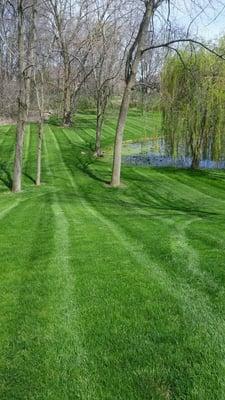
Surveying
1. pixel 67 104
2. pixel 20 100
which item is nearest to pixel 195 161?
pixel 20 100

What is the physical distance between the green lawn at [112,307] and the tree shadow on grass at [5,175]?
782 cm

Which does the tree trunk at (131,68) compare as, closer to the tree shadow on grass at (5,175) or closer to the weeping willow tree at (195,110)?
the tree shadow on grass at (5,175)

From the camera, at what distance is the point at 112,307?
16.3ft

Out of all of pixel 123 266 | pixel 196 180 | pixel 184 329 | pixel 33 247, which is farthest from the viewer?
pixel 196 180

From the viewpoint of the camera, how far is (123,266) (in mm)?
6516

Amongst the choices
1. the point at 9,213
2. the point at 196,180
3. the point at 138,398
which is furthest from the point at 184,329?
the point at 196,180

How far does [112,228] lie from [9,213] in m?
3.49

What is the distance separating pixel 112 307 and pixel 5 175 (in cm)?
1725

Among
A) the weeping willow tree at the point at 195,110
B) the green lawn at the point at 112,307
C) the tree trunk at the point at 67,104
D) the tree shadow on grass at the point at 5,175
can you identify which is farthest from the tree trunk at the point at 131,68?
the tree trunk at the point at 67,104

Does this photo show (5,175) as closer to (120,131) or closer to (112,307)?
(120,131)

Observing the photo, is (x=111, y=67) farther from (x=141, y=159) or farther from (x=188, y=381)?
(x=188, y=381)

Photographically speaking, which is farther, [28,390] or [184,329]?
[184,329]

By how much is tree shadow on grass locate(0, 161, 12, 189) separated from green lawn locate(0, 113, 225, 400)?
7.82m

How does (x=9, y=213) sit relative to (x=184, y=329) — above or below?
below
